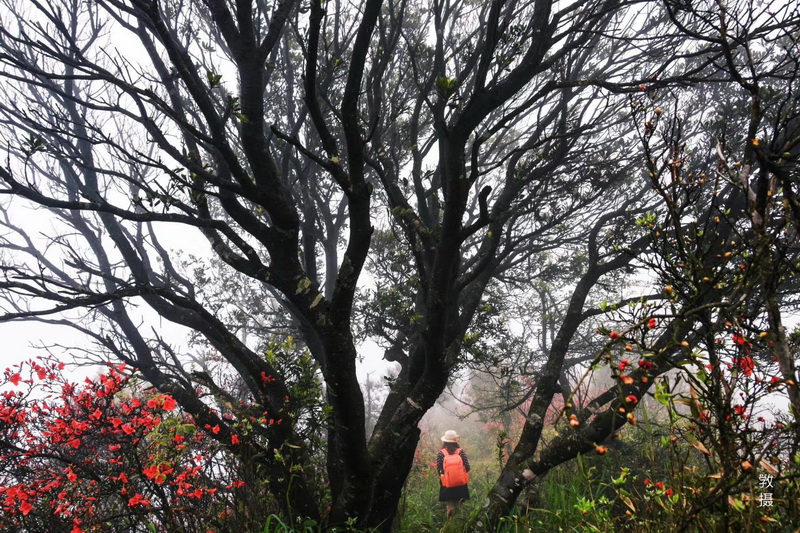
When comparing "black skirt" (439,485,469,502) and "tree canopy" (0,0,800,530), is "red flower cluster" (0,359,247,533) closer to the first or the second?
"tree canopy" (0,0,800,530)

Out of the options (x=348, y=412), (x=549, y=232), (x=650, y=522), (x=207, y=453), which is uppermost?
(x=549, y=232)

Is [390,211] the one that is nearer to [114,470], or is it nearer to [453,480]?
[114,470]

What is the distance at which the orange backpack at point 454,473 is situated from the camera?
24.7 feet

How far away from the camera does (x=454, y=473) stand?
7535 mm

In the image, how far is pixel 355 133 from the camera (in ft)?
8.97

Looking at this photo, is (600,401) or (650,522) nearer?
(650,522)

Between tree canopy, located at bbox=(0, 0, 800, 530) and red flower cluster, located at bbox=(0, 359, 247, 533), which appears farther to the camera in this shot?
red flower cluster, located at bbox=(0, 359, 247, 533)

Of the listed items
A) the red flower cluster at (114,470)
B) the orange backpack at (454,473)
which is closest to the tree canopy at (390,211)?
the red flower cluster at (114,470)

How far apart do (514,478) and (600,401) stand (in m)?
1.42

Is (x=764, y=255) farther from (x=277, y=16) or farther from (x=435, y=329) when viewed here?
(x=277, y=16)

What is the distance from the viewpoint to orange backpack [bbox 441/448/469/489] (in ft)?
24.7

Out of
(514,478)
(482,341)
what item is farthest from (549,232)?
(514,478)

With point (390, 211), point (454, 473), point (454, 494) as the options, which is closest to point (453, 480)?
point (454, 473)

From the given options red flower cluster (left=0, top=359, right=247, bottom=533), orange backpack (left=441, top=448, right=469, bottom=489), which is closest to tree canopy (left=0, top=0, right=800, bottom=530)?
red flower cluster (left=0, top=359, right=247, bottom=533)
